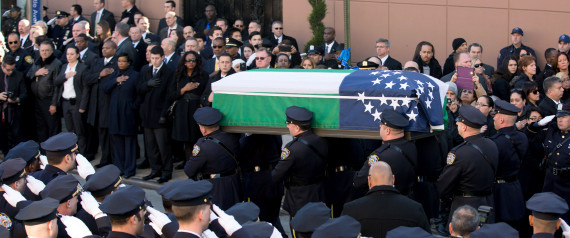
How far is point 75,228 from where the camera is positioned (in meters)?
5.25

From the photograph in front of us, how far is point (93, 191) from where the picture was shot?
19.4 ft

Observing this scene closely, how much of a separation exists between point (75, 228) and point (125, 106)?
563cm

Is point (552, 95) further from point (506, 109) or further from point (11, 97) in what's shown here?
point (11, 97)

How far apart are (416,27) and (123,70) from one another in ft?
15.2

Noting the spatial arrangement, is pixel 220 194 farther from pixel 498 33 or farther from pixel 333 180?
pixel 498 33

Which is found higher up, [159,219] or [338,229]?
[338,229]

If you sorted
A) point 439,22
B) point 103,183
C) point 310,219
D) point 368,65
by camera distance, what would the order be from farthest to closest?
1. point 439,22
2. point 368,65
3. point 103,183
4. point 310,219

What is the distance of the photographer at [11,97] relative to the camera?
1223 centimetres

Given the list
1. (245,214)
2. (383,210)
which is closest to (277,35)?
(383,210)

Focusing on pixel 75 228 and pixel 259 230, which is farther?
pixel 75 228

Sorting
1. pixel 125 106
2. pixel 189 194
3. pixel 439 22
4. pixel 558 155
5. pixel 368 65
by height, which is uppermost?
pixel 439 22

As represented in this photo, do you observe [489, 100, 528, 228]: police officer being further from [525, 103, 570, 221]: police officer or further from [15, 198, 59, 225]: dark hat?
[15, 198, 59, 225]: dark hat

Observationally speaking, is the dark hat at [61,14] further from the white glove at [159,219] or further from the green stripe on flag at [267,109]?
the white glove at [159,219]

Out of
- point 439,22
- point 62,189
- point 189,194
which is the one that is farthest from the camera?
point 439,22
